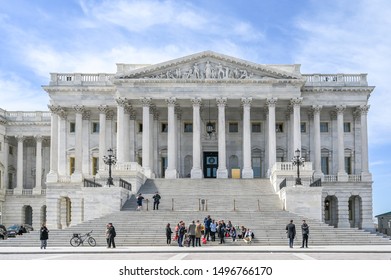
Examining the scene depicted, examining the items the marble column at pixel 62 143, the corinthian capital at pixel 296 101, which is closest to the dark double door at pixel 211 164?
the corinthian capital at pixel 296 101

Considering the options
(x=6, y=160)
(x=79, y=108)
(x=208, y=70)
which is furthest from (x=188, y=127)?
(x=6, y=160)

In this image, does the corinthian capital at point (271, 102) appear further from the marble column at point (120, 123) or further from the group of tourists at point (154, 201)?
the group of tourists at point (154, 201)

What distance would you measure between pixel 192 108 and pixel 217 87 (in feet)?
18.7

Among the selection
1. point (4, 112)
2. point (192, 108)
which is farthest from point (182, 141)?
point (4, 112)

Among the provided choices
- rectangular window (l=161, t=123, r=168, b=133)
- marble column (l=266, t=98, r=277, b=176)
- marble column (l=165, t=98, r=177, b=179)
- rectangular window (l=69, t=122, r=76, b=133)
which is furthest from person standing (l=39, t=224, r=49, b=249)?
rectangular window (l=69, t=122, r=76, b=133)

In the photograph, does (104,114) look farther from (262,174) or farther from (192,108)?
(262,174)

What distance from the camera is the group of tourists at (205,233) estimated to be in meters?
42.2

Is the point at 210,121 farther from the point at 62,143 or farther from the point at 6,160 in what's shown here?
the point at 6,160

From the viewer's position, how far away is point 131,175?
209 ft

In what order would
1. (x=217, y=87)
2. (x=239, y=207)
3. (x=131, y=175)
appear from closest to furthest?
(x=239, y=207) → (x=131, y=175) → (x=217, y=87)

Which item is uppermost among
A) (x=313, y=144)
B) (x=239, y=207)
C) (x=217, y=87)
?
(x=217, y=87)

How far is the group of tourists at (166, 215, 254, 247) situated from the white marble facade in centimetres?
2622

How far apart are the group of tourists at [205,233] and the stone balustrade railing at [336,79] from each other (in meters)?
35.4

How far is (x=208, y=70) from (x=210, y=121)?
290 inches
